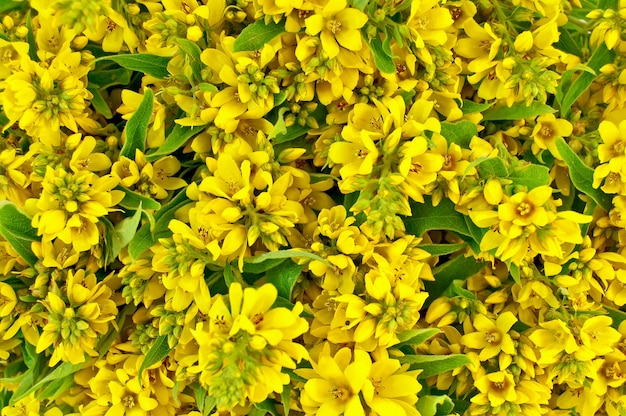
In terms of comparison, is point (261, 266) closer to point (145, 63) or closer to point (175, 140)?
point (175, 140)

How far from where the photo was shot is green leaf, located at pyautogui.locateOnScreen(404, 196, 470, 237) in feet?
2.90

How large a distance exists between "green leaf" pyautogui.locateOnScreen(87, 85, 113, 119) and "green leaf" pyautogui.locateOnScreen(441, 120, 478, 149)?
0.43 m

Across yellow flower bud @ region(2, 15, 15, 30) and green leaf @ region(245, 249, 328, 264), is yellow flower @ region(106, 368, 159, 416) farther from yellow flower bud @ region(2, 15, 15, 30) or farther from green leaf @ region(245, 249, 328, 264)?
yellow flower bud @ region(2, 15, 15, 30)

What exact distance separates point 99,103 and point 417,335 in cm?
50

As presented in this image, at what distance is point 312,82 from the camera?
0.88 metres

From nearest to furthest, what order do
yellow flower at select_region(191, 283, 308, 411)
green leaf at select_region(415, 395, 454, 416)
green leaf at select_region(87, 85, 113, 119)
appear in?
yellow flower at select_region(191, 283, 308, 411), green leaf at select_region(415, 395, 454, 416), green leaf at select_region(87, 85, 113, 119)

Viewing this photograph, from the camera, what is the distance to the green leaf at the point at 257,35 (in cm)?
84

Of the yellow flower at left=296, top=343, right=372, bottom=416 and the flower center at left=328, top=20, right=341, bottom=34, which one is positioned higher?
the flower center at left=328, top=20, right=341, bottom=34

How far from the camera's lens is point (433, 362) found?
2.86ft

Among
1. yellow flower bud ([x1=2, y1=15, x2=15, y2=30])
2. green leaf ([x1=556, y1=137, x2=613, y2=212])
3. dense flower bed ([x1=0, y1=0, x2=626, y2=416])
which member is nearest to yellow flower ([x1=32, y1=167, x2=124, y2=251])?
dense flower bed ([x1=0, y1=0, x2=626, y2=416])

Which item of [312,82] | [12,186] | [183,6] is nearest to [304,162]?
[312,82]

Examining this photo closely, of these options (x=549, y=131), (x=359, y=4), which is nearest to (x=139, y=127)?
(x=359, y=4)

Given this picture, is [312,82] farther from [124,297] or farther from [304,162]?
[124,297]

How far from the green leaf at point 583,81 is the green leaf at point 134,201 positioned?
0.55 meters
